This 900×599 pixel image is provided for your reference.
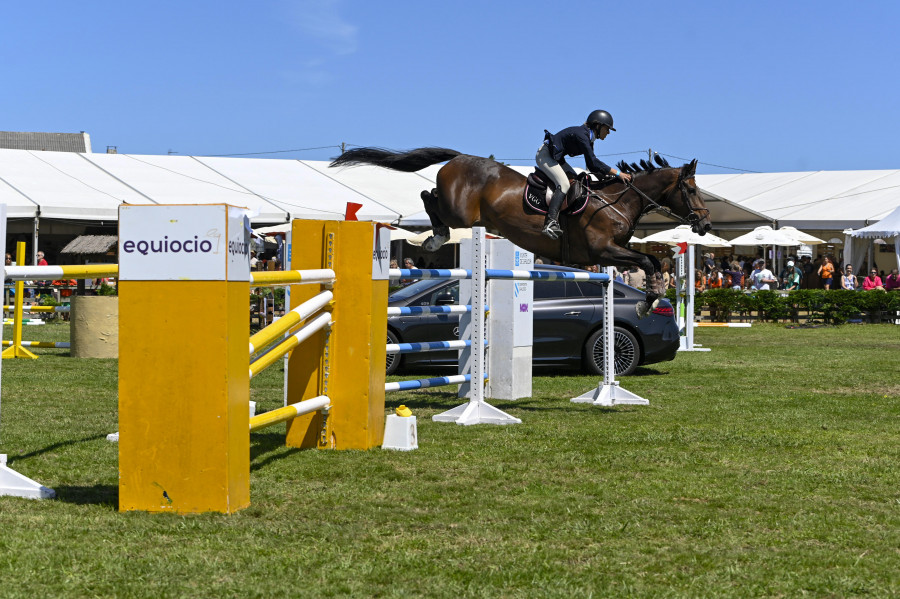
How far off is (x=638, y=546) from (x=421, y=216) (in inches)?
944

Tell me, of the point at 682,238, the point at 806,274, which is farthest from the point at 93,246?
the point at 806,274

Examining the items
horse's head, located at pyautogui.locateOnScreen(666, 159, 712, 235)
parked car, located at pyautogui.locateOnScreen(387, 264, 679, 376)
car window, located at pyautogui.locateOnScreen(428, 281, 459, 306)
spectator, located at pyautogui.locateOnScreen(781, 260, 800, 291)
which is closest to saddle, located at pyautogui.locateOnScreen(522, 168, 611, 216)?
horse's head, located at pyautogui.locateOnScreen(666, 159, 712, 235)

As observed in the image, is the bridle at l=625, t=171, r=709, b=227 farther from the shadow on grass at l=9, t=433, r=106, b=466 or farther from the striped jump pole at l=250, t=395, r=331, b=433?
the shadow on grass at l=9, t=433, r=106, b=466

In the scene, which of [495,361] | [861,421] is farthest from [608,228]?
[861,421]

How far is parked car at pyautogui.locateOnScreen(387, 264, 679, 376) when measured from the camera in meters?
12.5

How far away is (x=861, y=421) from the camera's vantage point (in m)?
8.35

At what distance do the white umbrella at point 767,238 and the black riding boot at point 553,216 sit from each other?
21.7 metres

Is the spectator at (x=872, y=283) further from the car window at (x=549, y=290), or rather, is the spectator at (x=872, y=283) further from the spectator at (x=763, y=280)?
the car window at (x=549, y=290)

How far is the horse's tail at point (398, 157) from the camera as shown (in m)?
10.0

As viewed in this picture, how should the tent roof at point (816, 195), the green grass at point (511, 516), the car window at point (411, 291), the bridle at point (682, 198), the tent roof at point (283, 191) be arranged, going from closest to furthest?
1. the green grass at point (511, 516)
2. the bridle at point (682, 198)
3. the car window at point (411, 291)
4. the tent roof at point (283, 191)
5. the tent roof at point (816, 195)

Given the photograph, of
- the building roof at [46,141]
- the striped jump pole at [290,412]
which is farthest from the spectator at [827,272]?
the building roof at [46,141]

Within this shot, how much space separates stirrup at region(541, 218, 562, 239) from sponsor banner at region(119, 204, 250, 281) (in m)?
5.00

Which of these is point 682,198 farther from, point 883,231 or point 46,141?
point 46,141

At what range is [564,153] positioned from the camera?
31.2 ft
